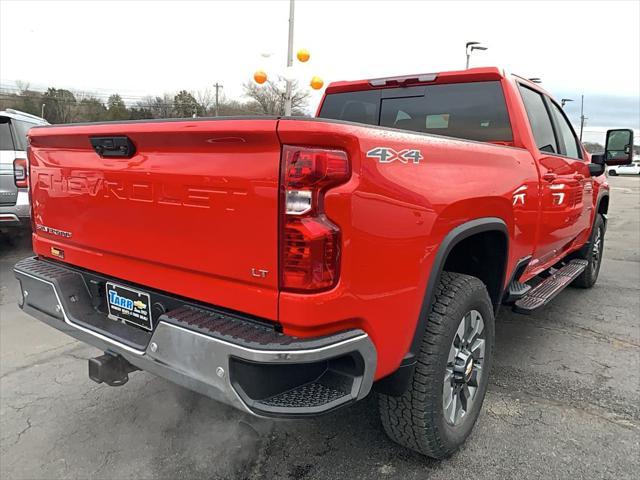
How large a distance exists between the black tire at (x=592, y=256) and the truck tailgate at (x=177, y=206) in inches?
182

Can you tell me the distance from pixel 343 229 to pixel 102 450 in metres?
1.84

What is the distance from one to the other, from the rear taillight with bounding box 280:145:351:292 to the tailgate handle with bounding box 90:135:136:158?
824 mm

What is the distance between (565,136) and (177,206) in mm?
3686

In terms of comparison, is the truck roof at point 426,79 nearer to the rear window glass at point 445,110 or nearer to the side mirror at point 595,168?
the rear window glass at point 445,110

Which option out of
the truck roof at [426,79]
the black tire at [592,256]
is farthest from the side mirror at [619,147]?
the truck roof at [426,79]

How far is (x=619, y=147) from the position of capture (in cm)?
501

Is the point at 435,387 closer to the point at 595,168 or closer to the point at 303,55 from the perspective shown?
the point at 595,168

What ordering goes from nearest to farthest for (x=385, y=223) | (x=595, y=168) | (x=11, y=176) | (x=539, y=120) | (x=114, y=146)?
1. (x=385, y=223)
2. (x=114, y=146)
3. (x=539, y=120)
4. (x=595, y=168)
5. (x=11, y=176)

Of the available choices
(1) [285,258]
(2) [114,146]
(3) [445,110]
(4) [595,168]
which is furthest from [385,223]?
(4) [595,168]

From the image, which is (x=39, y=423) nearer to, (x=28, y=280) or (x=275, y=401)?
(x=28, y=280)

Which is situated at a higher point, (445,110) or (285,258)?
(445,110)

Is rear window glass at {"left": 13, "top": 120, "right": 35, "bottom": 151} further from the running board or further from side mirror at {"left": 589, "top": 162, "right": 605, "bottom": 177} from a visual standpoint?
side mirror at {"left": 589, "top": 162, "right": 605, "bottom": 177}

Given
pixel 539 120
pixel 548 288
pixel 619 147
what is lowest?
pixel 548 288

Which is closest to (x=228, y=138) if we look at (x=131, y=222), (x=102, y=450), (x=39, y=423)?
(x=131, y=222)
